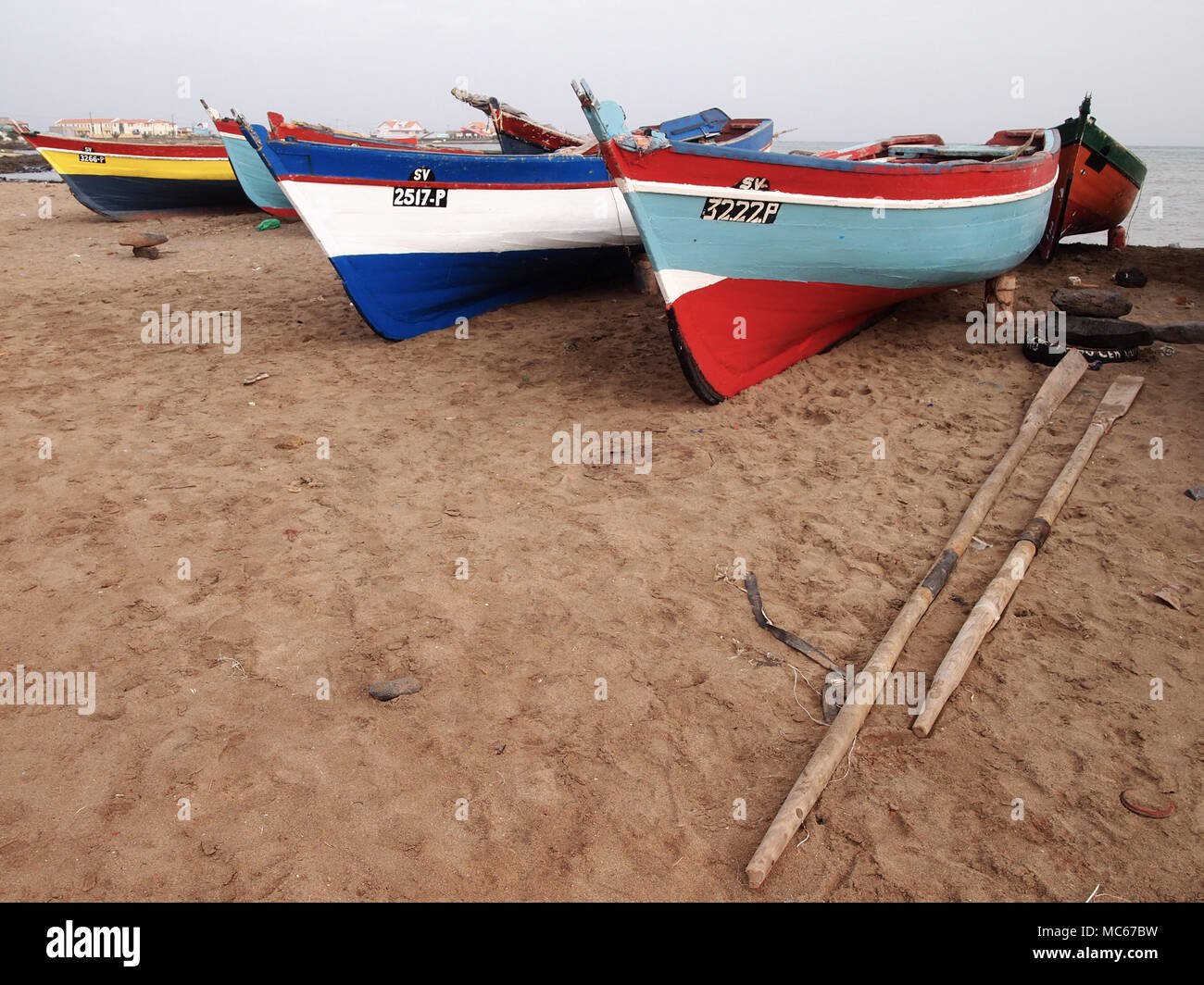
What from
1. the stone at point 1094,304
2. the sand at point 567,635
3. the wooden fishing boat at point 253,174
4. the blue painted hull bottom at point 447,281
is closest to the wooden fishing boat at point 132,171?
the wooden fishing boat at point 253,174

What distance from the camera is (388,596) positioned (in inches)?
138

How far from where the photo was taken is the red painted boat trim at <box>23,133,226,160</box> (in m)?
14.7

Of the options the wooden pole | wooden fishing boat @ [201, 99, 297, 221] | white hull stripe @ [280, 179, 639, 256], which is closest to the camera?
white hull stripe @ [280, 179, 639, 256]

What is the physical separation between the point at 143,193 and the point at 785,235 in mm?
15397

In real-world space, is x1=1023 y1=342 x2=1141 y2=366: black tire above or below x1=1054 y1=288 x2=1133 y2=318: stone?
below

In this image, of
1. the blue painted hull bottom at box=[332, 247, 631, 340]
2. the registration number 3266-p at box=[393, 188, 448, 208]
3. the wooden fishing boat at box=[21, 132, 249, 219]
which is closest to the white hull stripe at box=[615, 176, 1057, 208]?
the registration number 3266-p at box=[393, 188, 448, 208]

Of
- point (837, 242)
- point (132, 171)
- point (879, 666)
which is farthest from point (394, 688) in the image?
point (132, 171)

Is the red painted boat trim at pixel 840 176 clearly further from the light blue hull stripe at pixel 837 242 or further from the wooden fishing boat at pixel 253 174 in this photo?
the wooden fishing boat at pixel 253 174

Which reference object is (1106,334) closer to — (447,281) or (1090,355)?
(1090,355)

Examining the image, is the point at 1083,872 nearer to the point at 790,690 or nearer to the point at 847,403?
the point at 790,690

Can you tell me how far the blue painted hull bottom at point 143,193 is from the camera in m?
15.0

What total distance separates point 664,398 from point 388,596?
2872mm

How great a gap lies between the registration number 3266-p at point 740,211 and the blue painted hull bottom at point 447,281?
3.16 m

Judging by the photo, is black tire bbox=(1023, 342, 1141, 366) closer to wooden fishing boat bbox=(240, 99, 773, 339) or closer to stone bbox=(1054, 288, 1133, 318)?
stone bbox=(1054, 288, 1133, 318)
